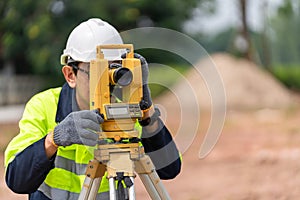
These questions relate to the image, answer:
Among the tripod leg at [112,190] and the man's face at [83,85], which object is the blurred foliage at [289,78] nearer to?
the man's face at [83,85]

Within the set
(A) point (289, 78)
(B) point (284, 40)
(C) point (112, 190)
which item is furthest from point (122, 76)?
(B) point (284, 40)

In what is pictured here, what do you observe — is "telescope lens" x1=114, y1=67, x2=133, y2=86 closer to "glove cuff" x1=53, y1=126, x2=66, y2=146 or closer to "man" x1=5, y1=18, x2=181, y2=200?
"man" x1=5, y1=18, x2=181, y2=200

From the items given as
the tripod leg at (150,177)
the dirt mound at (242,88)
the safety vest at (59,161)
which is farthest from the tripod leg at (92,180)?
the dirt mound at (242,88)

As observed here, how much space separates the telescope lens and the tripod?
0.21 m

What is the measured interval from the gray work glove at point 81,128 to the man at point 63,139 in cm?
3

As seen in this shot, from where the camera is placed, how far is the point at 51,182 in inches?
130

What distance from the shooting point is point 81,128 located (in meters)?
2.65

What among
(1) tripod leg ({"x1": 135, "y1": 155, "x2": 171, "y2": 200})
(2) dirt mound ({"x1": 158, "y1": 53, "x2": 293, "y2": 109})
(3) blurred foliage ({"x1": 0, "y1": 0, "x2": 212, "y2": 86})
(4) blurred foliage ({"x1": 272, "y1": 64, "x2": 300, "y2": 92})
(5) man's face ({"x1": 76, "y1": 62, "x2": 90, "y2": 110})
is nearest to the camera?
(1) tripod leg ({"x1": 135, "y1": 155, "x2": 171, "y2": 200})

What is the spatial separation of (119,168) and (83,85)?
0.50m

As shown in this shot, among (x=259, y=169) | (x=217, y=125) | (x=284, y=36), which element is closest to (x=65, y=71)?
(x=217, y=125)

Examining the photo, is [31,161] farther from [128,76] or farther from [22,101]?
[22,101]

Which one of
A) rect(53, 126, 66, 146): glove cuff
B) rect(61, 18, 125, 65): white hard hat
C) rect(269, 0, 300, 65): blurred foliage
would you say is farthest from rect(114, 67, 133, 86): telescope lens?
rect(269, 0, 300, 65): blurred foliage

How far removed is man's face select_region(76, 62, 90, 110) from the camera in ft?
10.0

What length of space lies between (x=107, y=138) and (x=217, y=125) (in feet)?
2.39
